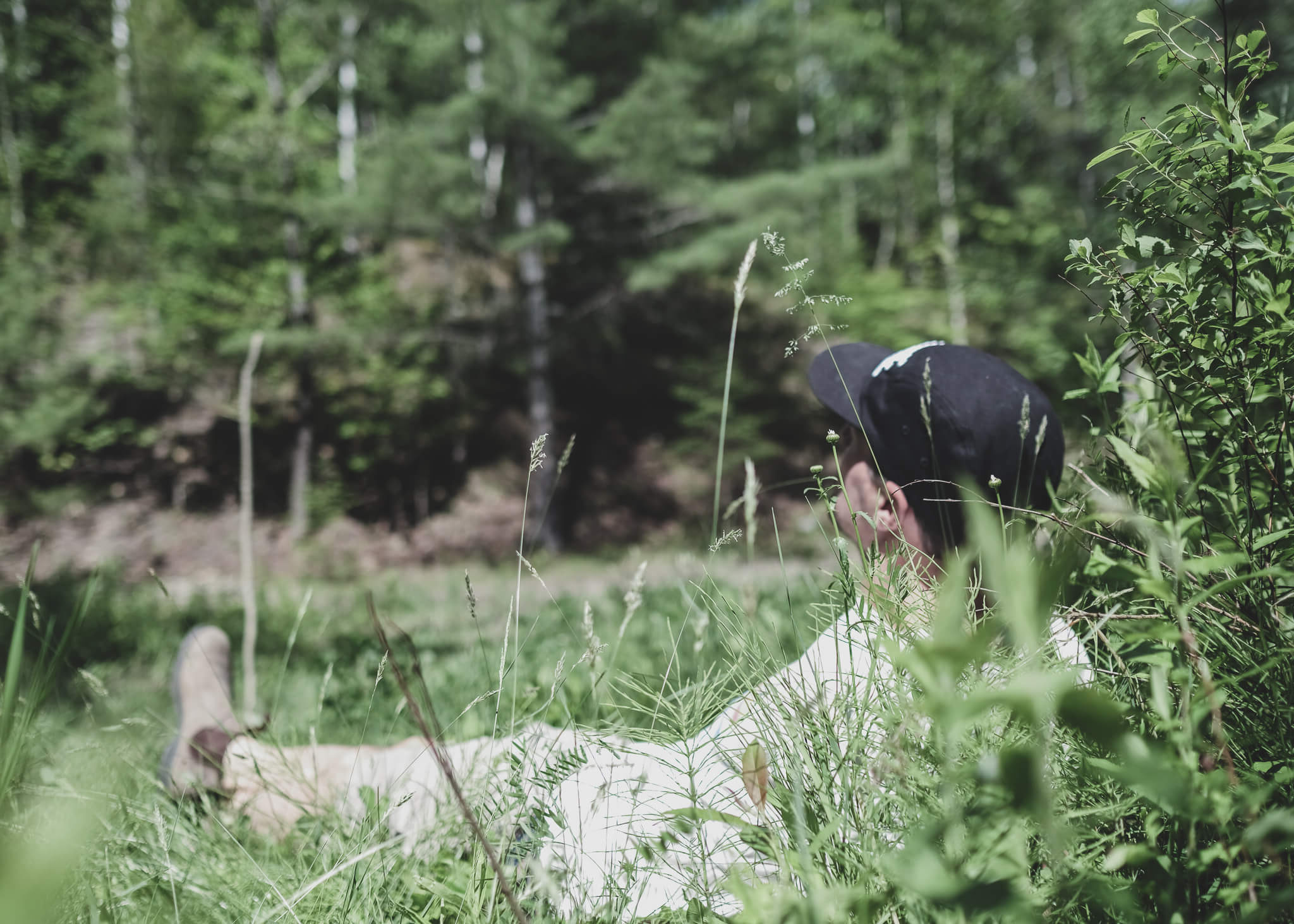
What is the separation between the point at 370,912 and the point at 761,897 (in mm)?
606

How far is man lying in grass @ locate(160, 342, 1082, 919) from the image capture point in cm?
90

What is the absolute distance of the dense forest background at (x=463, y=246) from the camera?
10.4 meters

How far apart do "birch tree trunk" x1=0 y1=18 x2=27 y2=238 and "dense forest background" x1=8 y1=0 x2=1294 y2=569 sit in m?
0.13

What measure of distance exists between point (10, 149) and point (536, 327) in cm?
1450

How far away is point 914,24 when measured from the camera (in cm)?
1817

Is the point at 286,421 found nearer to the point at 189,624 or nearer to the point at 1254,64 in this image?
the point at 189,624

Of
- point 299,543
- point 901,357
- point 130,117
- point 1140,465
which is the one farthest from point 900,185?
point 1140,465

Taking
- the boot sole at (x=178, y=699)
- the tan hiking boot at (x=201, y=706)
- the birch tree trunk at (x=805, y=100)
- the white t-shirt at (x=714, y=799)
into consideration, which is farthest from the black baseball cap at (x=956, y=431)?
the birch tree trunk at (x=805, y=100)

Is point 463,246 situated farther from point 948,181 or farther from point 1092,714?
point 1092,714

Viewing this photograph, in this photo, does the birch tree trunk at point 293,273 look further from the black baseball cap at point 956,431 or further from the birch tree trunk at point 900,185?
the birch tree trunk at point 900,185

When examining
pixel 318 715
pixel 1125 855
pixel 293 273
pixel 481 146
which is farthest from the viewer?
pixel 481 146

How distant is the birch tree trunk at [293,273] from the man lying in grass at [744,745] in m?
10.3

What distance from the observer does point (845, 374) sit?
71.7 inches

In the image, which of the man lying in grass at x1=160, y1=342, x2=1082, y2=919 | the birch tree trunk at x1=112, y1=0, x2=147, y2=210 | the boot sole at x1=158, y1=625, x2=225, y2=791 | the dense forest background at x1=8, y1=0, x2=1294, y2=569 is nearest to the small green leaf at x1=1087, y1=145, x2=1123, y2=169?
the man lying in grass at x1=160, y1=342, x2=1082, y2=919
